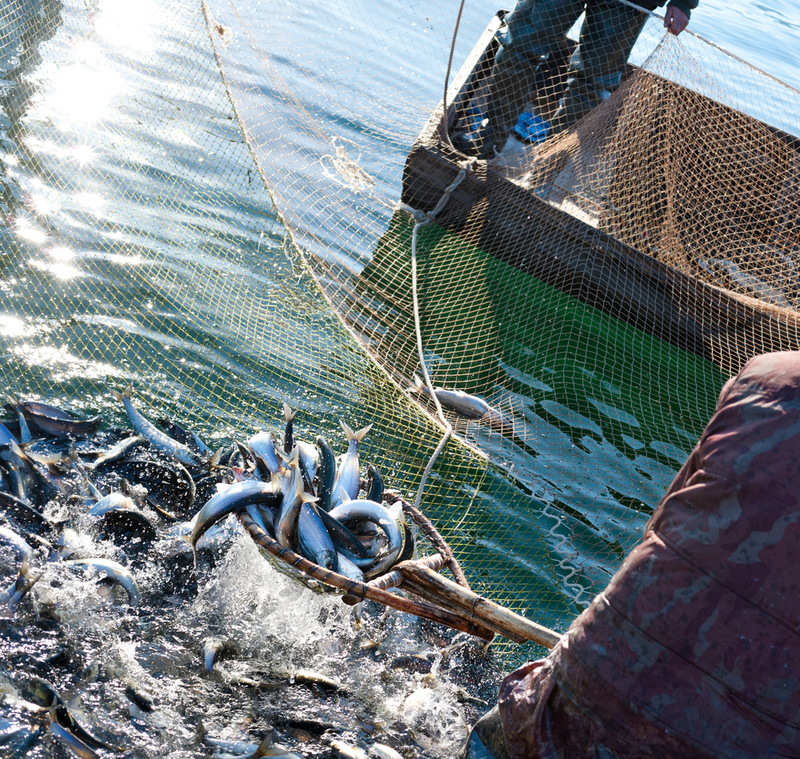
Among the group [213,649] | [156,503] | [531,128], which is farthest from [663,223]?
[213,649]

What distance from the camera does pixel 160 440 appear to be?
17.9 feet

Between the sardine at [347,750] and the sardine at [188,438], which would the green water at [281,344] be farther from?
the sardine at [347,750]

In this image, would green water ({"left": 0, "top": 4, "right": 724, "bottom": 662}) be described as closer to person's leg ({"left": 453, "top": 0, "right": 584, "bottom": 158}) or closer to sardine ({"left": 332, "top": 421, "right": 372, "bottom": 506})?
sardine ({"left": 332, "top": 421, "right": 372, "bottom": 506})

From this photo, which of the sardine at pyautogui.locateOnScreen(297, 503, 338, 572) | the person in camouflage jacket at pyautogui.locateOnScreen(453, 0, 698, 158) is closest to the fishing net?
the person in camouflage jacket at pyautogui.locateOnScreen(453, 0, 698, 158)

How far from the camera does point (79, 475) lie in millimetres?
4871

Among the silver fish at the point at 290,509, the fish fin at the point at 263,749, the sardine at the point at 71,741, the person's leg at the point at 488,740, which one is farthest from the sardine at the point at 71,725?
the person's leg at the point at 488,740

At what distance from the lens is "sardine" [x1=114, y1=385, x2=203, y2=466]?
5.41 meters

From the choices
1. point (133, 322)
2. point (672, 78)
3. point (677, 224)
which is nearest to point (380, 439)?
point (133, 322)

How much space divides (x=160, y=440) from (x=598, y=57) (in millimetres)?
6670

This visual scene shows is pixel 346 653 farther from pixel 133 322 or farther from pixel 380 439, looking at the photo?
pixel 133 322

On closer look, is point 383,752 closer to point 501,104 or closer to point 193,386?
point 193,386

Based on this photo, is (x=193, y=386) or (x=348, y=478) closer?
Result: (x=348, y=478)

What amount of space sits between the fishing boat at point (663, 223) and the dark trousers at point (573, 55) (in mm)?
392

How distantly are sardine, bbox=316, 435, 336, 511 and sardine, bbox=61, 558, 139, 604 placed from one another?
1.16 m
